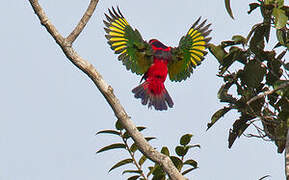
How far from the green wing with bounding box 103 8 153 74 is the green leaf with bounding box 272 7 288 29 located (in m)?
1.50

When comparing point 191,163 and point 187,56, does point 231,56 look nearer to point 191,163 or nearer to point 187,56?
point 191,163

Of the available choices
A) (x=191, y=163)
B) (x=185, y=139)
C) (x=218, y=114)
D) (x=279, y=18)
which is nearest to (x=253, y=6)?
(x=279, y=18)

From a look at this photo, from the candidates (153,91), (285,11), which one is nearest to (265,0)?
(285,11)

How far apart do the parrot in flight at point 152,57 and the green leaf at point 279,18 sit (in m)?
1.40

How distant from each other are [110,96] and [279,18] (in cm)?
122

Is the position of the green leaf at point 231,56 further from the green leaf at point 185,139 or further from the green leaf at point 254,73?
the green leaf at point 185,139

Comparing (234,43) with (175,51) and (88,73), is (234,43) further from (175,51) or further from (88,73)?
(88,73)

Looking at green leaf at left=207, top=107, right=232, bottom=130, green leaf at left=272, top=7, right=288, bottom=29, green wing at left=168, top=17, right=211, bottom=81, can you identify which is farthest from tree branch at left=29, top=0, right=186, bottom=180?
green wing at left=168, top=17, right=211, bottom=81

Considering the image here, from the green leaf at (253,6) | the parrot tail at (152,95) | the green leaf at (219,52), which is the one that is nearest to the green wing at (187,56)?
the parrot tail at (152,95)

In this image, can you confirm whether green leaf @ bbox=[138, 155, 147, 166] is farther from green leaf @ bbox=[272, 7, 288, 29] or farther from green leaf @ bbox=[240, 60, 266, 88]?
green leaf @ bbox=[272, 7, 288, 29]

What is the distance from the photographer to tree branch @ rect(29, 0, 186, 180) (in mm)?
3219

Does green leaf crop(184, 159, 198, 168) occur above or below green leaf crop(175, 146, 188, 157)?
below

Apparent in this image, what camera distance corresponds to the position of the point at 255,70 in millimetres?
3891

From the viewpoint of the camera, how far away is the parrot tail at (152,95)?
472 centimetres
